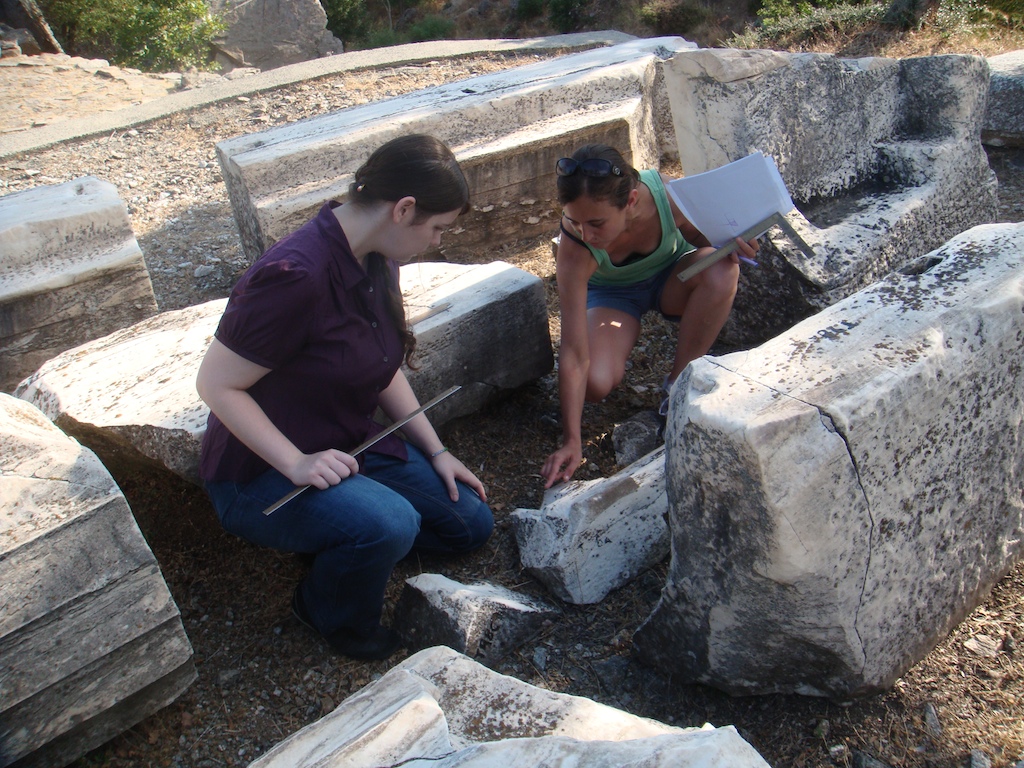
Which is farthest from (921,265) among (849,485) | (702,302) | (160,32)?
(160,32)

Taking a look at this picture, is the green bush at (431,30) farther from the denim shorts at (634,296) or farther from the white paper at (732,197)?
→ the white paper at (732,197)

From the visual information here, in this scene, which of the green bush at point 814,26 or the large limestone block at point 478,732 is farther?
the green bush at point 814,26

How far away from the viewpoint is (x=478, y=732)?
1.53 metres

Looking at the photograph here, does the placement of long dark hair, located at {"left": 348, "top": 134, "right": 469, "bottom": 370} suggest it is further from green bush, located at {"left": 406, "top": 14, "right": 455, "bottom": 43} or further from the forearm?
green bush, located at {"left": 406, "top": 14, "right": 455, "bottom": 43}

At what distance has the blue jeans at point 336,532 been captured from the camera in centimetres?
195

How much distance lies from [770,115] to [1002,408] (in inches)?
66.2

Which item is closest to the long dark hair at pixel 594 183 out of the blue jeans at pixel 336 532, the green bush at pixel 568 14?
the blue jeans at pixel 336 532

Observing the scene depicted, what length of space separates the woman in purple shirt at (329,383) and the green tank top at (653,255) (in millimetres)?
866

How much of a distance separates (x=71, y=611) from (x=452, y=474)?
100cm

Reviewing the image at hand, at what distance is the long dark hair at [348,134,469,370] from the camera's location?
75.7 inches

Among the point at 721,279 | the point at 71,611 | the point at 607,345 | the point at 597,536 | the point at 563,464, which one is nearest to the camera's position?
the point at 71,611

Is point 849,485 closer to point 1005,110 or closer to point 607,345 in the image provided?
point 607,345

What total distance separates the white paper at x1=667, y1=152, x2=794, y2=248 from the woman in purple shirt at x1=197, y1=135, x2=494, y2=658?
95 centimetres

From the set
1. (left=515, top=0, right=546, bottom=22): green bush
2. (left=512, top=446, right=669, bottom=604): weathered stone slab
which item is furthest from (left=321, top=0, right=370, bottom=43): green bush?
(left=512, top=446, right=669, bottom=604): weathered stone slab
